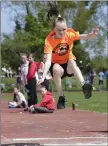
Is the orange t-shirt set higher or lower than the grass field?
higher

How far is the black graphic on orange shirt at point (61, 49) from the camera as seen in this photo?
6.53 m

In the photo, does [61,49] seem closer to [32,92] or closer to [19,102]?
[32,92]

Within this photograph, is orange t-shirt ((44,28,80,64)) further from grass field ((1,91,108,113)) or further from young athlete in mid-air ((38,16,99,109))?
grass field ((1,91,108,113))

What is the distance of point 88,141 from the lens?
970 cm

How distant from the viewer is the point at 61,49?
21.5ft

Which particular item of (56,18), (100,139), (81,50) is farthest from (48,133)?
(81,50)

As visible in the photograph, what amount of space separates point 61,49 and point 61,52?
0.16ft

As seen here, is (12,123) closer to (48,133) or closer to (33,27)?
(48,133)

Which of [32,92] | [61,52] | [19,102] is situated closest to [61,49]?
[61,52]

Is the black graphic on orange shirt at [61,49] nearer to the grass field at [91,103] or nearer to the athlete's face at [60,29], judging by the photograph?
the athlete's face at [60,29]

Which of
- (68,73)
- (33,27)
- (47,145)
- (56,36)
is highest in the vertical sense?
(33,27)

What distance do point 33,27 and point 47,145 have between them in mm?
10417

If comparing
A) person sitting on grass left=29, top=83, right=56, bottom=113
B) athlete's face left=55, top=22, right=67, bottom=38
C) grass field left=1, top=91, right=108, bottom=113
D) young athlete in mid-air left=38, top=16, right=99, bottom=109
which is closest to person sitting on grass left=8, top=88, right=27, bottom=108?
grass field left=1, top=91, right=108, bottom=113

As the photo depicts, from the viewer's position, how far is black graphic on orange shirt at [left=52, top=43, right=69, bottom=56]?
21.4ft
